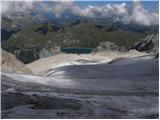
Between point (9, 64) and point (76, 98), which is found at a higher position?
point (9, 64)

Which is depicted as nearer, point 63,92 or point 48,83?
point 63,92

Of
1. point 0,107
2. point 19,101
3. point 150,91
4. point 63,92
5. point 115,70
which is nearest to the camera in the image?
point 0,107

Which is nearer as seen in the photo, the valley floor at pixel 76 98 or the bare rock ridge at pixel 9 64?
the valley floor at pixel 76 98

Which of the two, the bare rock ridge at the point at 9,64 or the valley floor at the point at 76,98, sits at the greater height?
the bare rock ridge at the point at 9,64

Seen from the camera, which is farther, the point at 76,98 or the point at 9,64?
the point at 9,64

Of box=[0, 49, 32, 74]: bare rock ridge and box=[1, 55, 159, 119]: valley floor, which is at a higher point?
box=[0, 49, 32, 74]: bare rock ridge

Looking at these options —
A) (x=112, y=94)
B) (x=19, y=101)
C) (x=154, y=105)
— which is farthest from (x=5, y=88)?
(x=154, y=105)

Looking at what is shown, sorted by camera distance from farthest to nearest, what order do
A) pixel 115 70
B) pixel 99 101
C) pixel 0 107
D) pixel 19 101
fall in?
pixel 115 70 → pixel 99 101 → pixel 19 101 → pixel 0 107

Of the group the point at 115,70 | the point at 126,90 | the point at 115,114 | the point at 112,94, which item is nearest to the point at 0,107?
the point at 115,114

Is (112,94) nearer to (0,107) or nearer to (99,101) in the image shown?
(99,101)

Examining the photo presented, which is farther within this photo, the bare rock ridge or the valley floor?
the bare rock ridge
